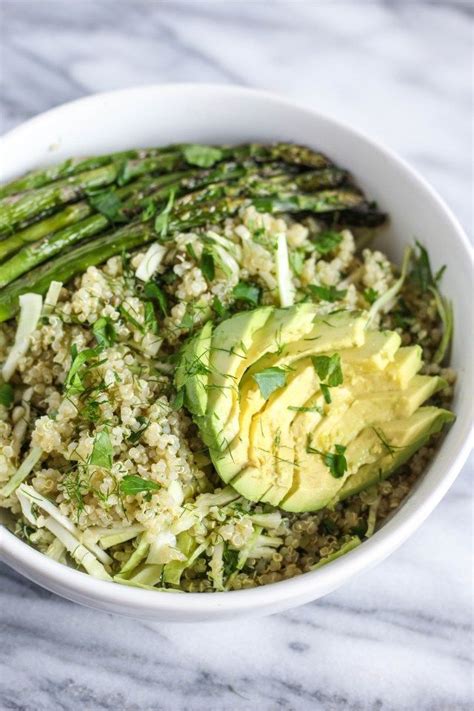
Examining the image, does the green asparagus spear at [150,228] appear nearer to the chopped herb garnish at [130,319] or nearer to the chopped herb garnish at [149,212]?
the chopped herb garnish at [149,212]

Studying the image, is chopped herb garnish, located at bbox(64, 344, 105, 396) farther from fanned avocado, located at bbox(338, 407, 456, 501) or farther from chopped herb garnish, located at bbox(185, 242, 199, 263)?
fanned avocado, located at bbox(338, 407, 456, 501)

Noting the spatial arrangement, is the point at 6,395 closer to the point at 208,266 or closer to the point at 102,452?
the point at 102,452

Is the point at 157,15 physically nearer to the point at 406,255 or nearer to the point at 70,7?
the point at 70,7

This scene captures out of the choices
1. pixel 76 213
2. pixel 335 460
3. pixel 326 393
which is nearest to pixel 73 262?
pixel 76 213

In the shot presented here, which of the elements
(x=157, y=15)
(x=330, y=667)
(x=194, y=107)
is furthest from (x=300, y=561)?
(x=157, y=15)

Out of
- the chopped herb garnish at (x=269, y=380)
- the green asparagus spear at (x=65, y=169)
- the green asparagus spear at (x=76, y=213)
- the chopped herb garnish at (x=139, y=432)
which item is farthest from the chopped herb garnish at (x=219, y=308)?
the green asparagus spear at (x=65, y=169)
